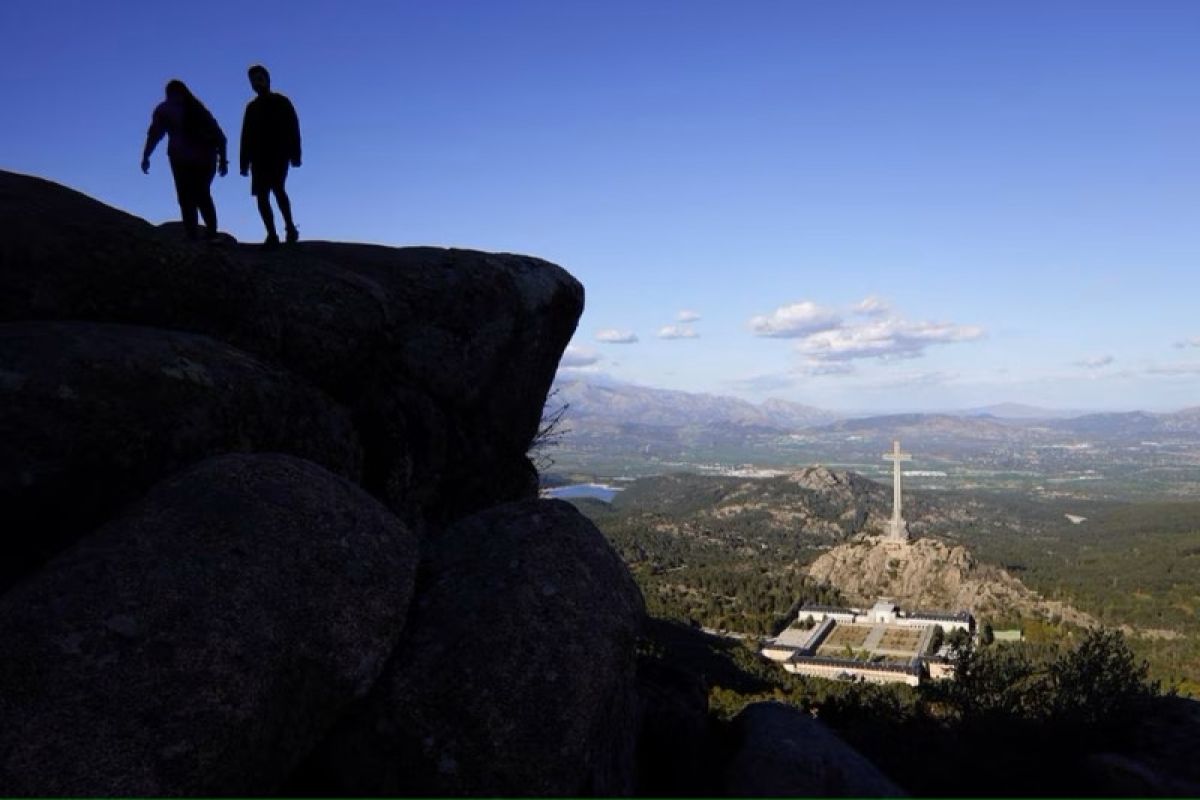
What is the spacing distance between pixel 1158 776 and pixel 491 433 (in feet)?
34.5

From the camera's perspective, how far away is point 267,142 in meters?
12.7

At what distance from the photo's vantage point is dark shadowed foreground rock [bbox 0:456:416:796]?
216 inches

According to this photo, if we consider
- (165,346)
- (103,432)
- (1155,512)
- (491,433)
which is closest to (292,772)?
(103,432)

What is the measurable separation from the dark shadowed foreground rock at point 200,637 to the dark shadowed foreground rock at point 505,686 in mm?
368

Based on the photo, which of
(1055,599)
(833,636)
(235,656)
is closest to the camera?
(235,656)

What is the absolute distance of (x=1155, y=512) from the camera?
19088 centimetres

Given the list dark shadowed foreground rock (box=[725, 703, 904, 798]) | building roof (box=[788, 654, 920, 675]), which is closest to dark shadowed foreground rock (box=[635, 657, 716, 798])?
dark shadowed foreground rock (box=[725, 703, 904, 798])

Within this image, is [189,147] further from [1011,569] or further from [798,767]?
[1011,569]

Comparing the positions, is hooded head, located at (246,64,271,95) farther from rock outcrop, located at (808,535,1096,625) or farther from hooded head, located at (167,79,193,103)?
rock outcrop, located at (808,535,1096,625)

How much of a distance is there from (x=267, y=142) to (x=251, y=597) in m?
8.89

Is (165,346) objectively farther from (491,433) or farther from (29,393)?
(491,433)

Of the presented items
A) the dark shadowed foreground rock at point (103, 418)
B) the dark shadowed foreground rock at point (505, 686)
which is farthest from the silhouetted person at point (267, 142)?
the dark shadowed foreground rock at point (505, 686)

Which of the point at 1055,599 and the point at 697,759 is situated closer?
the point at 697,759

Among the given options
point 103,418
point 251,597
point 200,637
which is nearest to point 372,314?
point 103,418
